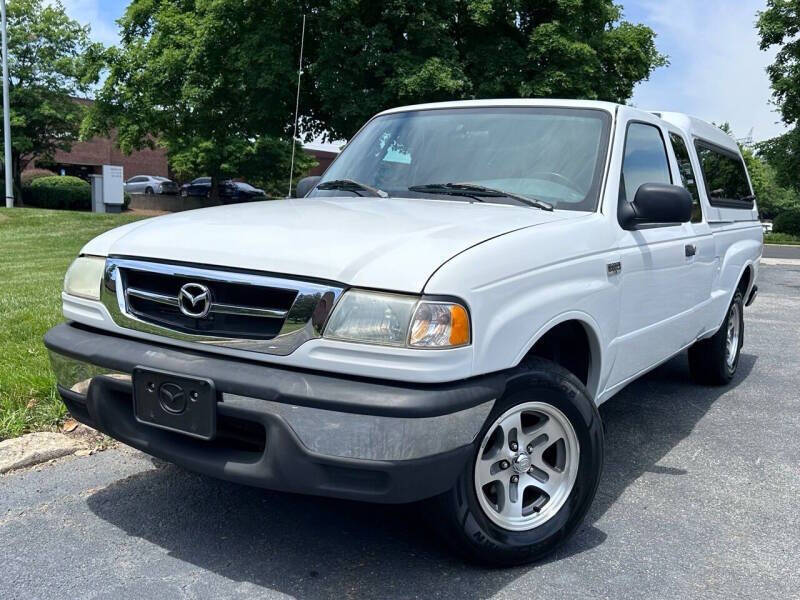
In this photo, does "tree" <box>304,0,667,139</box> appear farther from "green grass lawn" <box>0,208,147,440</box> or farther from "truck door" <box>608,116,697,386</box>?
"truck door" <box>608,116,697,386</box>

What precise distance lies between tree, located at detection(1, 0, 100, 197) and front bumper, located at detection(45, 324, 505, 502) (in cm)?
3256

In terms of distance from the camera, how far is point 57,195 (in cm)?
3222

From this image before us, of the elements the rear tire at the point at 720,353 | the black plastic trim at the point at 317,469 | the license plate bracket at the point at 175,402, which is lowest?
the rear tire at the point at 720,353

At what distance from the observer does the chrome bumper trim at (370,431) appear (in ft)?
7.82

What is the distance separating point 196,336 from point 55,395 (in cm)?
224

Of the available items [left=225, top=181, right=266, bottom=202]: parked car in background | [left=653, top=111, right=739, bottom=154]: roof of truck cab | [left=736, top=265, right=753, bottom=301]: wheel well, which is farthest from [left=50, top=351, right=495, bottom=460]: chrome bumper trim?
[left=225, top=181, right=266, bottom=202]: parked car in background

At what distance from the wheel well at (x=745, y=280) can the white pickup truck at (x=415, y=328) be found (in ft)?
7.97

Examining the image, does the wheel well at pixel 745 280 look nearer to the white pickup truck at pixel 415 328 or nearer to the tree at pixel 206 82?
the white pickup truck at pixel 415 328

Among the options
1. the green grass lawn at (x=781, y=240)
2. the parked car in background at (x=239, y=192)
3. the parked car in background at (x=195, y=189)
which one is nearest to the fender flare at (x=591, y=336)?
the green grass lawn at (x=781, y=240)

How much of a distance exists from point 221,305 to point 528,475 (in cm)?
132

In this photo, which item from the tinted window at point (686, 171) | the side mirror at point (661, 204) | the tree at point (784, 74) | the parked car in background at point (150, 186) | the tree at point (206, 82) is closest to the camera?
the side mirror at point (661, 204)

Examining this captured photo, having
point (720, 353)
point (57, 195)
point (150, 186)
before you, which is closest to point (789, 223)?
point (57, 195)

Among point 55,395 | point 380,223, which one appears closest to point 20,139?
point 55,395

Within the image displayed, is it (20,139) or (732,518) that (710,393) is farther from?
(20,139)
